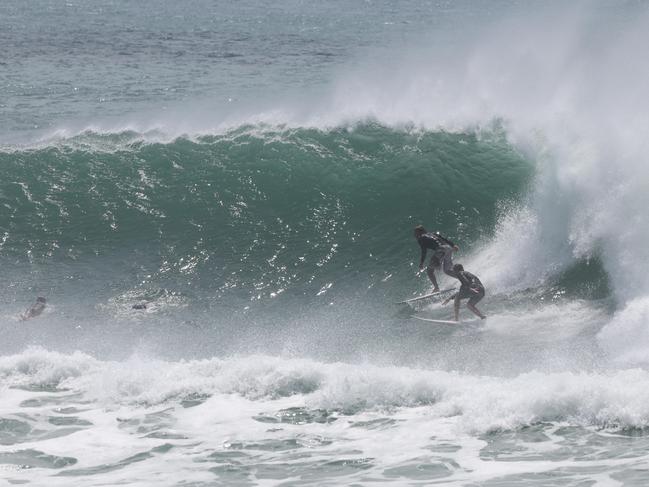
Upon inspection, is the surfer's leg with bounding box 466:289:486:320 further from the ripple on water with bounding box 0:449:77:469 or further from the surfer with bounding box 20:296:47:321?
the surfer with bounding box 20:296:47:321

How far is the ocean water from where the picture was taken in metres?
13.6

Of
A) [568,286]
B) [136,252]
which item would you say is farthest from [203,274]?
[568,286]

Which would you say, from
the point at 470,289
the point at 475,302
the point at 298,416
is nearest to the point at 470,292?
the point at 470,289

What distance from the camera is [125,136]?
28031mm

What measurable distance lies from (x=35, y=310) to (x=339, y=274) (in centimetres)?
617

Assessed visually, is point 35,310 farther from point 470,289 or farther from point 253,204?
point 470,289

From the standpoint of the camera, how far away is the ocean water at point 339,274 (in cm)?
1359

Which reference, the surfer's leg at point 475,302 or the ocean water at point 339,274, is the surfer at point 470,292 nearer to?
the surfer's leg at point 475,302

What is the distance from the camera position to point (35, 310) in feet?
64.4

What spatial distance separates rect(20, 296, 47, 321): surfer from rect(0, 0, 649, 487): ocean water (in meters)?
0.12

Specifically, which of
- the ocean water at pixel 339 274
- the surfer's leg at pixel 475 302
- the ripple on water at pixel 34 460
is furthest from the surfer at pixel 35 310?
the surfer's leg at pixel 475 302

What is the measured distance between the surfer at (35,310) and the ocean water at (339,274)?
125 millimetres

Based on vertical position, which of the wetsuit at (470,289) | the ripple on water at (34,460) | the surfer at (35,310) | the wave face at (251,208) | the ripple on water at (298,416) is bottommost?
the ripple on water at (34,460)

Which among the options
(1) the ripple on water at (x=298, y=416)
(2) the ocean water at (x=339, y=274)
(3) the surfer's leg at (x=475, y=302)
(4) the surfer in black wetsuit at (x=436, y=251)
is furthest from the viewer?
(4) the surfer in black wetsuit at (x=436, y=251)
